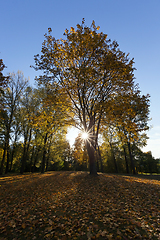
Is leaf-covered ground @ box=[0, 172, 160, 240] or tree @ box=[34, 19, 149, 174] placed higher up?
tree @ box=[34, 19, 149, 174]

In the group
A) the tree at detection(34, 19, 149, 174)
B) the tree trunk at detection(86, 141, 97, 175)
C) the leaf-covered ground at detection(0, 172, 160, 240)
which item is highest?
the tree at detection(34, 19, 149, 174)

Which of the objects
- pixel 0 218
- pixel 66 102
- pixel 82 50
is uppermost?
pixel 82 50

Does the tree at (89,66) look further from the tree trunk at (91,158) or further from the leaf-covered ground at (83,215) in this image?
the leaf-covered ground at (83,215)

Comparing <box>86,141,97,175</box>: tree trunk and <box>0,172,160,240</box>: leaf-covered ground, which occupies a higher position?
<box>86,141,97,175</box>: tree trunk

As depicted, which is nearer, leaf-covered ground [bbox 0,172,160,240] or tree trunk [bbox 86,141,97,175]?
leaf-covered ground [bbox 0,172,160,240]

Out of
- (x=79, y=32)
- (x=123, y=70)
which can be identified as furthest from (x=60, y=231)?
(x=79, y=32)

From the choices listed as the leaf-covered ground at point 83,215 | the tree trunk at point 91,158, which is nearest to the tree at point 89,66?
the tree trunk at point 91,158

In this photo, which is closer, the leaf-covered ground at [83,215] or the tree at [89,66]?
the leaf-covered ground at [83,215]

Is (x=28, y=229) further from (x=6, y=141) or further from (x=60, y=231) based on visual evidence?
(x=6, y=141)

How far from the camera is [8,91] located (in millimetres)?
19125

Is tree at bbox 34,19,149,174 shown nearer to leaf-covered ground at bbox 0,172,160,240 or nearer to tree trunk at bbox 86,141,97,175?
tree trunk at bbox 86,141,97,175

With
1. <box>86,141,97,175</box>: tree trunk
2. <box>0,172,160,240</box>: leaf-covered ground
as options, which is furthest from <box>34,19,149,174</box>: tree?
<box>0,172,160,240</box>: leaf-covered ground

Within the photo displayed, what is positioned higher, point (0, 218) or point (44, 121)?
point (44, 121)

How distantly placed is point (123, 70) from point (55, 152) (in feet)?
59.6
